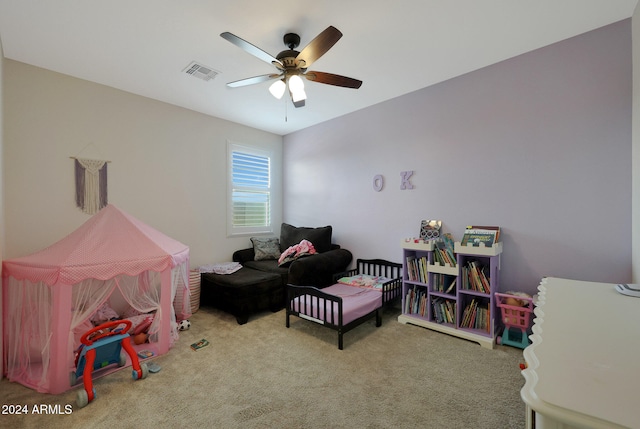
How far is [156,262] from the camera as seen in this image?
2.37m

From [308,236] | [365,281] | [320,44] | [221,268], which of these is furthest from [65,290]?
[365,281]

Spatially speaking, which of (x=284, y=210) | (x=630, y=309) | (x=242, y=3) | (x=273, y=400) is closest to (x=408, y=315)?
(x=273, y=400)

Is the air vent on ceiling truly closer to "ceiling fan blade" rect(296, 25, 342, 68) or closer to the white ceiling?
the white ceiling

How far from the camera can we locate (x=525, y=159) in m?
2.57

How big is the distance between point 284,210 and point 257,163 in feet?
3.24

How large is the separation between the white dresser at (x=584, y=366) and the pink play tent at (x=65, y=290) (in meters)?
2.57

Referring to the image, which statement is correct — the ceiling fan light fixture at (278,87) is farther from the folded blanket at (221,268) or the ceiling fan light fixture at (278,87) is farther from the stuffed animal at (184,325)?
the stuffed animal at (184,325)

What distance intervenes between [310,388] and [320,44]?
2427mm

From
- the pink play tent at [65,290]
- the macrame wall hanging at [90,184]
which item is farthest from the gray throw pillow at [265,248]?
the macrame wall hanging at [90,184]

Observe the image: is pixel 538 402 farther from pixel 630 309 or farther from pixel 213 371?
pixel 213 371

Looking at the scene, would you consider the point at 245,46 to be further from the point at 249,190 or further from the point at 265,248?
the point at 265,248

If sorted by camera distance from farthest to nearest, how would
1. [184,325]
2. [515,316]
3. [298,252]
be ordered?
[298,252] → [184,325] → [515,316]

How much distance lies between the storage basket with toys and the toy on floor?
10.2ft

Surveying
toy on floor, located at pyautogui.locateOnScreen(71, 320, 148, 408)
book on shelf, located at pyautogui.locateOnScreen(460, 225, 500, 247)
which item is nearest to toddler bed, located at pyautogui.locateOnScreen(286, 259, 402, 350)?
book on shelf, located at pyautogui.locateOnScreen(460, 225, 500, 247)
